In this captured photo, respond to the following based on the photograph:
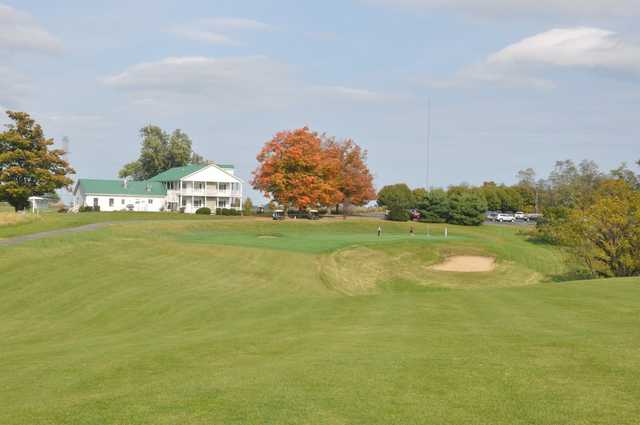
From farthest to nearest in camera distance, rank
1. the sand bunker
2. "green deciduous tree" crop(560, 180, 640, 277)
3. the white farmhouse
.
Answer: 1. the white farmhouse
2. the sand bunker
3. "green deciduous tree" crop(560, 180, 640, 277)

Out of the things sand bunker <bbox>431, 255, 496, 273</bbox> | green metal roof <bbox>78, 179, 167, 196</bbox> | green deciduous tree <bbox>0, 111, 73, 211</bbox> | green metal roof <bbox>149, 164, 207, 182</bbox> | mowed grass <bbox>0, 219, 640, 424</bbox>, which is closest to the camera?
mowed grass <bbox>0, 219, 640, 424</bbox>

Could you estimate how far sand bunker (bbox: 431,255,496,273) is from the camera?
55.4 metres

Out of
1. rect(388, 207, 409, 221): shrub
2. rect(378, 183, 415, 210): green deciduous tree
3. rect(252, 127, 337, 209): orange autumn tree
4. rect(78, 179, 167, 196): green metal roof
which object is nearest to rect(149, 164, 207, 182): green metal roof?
rect(78, 179, 167, 196): green metal roof

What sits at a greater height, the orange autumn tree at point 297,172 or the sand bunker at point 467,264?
the orange autumn tree at point 297,172

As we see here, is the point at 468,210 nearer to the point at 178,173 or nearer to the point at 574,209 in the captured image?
the point at 574,209

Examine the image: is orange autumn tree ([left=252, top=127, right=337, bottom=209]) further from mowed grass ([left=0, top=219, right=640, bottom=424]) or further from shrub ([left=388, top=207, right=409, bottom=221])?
mowed grass ([left=0, top=219, right=640, bottom=424])

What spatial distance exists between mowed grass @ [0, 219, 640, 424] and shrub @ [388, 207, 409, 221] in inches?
2464

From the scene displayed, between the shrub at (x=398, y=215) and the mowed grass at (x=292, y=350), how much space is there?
62587 mm

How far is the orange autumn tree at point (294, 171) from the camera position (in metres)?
95.9

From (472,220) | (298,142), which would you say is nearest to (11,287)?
(298,142)

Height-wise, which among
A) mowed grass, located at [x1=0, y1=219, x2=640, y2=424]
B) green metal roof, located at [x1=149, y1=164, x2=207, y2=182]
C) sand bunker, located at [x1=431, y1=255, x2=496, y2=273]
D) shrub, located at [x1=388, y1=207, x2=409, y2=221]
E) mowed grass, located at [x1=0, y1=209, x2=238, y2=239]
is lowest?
sand bunker, located at [x1=431, y1=255, x2=496, y2=273]

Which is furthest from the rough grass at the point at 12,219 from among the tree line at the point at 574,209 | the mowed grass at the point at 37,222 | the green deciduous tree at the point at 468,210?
the green deciduous tree at the point at 468,210

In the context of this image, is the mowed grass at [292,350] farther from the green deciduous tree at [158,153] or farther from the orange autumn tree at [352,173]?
the green deciduous tree at [158,153]

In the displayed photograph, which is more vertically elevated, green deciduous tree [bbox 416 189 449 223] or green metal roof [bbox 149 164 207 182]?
green metal roof [bbox 149 164 207 182]
